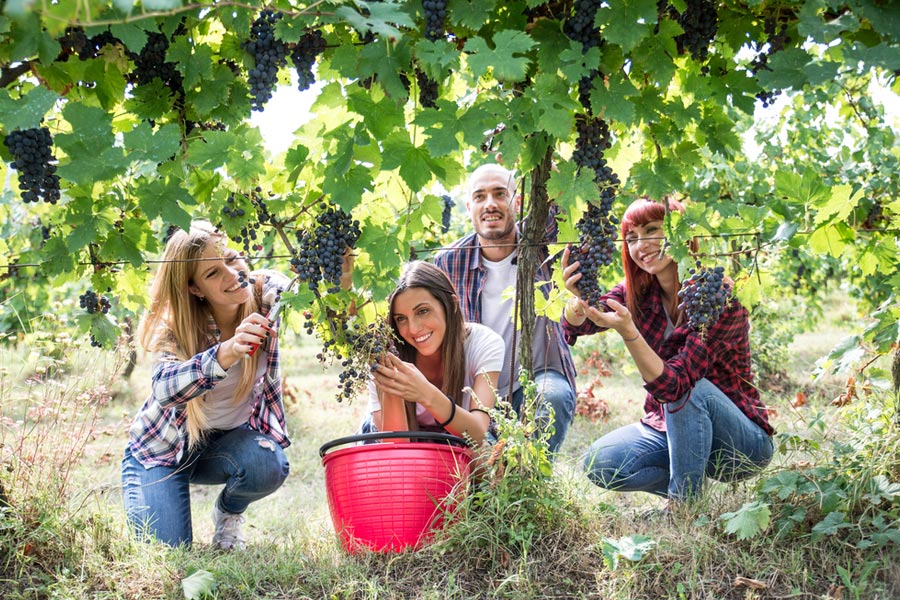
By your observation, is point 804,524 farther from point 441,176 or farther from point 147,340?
point 147,340

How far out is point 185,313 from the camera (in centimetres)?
338

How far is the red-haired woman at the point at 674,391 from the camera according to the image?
10.3 ft

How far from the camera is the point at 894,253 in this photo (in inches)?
112

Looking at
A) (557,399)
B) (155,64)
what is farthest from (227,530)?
(155,64)

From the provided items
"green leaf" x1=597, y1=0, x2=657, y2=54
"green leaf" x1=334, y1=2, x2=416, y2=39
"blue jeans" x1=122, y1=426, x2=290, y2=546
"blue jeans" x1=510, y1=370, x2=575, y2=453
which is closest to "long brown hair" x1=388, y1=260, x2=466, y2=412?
"blue jeans" x1=510, y1=370, x2=575, y2=453

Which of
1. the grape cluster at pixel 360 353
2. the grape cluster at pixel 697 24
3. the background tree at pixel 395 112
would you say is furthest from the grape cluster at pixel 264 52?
the grape cluster at pixel 697 24

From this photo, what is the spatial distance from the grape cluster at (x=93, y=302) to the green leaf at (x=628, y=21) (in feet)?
6.21

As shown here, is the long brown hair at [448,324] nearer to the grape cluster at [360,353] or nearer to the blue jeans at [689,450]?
the grape cluster at [360,353]

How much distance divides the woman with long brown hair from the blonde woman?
539 mm

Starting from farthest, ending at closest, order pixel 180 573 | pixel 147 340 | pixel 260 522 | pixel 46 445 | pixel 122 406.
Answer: pixel 122 406
pixel 260 522
pixel 147 340
pixel 46 445
pixel 180 573

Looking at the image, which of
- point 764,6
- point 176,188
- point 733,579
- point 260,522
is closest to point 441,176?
point 176,188

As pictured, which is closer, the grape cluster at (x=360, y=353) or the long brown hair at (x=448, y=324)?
the grape cluster at (x=360, y=353)

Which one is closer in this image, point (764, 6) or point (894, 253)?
point (764, 6)

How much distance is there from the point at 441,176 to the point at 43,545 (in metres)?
1.84
